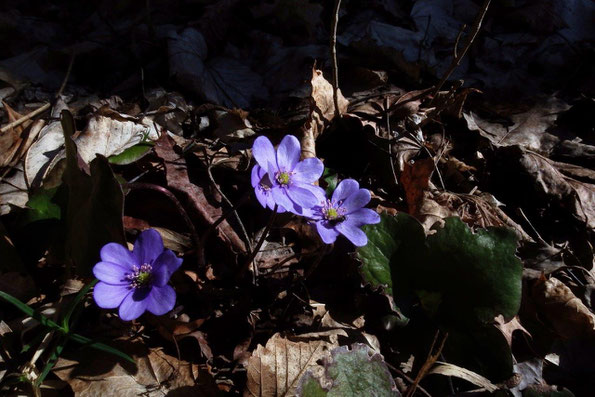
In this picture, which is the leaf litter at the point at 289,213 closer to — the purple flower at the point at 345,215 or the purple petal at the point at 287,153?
the purple flower at the point at 345,215

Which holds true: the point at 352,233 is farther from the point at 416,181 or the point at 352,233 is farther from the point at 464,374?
the point at 416,181

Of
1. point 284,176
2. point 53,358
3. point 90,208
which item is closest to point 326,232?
point 284,176

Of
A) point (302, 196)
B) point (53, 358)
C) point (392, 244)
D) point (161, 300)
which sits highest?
point (302, 196)

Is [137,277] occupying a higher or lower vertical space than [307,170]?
lower

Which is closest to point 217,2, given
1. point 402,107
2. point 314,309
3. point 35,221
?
point 402,107

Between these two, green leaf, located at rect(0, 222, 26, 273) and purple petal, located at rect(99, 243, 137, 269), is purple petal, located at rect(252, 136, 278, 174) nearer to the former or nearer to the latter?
purple petal, located at rect(99, 243, 137, 269)

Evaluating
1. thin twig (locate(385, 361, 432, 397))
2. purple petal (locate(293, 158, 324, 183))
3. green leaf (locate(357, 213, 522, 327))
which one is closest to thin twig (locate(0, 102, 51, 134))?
purple petal (locate(293, 158, 324, 183))

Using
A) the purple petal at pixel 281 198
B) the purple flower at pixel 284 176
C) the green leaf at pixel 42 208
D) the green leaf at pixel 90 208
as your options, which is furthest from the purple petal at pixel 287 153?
the green leaf at pixel 42 208
